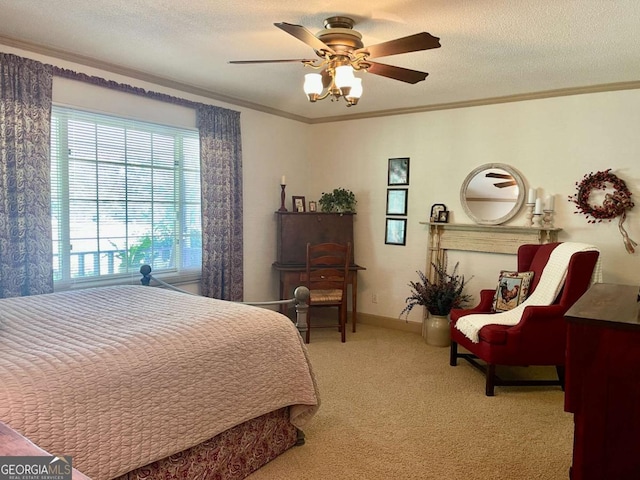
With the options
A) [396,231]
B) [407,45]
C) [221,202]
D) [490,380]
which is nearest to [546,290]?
[490,380]

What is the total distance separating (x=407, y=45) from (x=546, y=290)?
224 centimetres

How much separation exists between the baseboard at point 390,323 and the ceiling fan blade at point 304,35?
326cm

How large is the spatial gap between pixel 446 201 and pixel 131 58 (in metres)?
3.20

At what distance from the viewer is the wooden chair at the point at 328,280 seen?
14.7 feet

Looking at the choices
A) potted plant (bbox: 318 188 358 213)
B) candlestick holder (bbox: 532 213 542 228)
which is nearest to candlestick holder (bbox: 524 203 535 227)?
candlestick holder (bbox: 532 213 542 228)

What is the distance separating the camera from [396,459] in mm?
2445

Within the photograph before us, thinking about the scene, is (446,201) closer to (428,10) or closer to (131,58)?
(428,10)

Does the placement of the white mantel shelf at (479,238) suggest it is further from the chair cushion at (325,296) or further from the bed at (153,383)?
the bed at (153,383)

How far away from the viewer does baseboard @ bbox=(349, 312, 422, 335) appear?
497 cm

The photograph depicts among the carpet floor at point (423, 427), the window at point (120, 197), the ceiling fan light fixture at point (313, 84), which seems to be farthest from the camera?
the window at point (120, 197)

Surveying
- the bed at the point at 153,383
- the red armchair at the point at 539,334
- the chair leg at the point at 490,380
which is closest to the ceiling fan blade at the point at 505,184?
the red armchair at the point at 539,334

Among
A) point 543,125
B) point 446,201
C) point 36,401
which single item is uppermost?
point 543,125

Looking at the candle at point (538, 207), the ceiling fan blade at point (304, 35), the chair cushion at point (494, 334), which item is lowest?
the chair cushion at point (494, 334)

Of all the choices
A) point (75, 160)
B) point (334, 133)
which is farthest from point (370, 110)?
point (75, 160)
